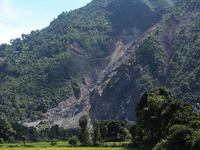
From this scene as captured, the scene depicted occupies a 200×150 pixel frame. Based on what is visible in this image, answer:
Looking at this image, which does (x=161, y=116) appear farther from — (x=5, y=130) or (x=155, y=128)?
(x=5, y=130)

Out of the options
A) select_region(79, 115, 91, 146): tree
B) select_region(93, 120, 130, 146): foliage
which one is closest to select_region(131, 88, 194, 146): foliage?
select_region(79, 115, 91, 146): tree

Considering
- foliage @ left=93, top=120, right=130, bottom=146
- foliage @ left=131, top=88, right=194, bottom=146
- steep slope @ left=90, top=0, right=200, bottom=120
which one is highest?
steep slope @ left=90, top=0, right=200, bottom=120

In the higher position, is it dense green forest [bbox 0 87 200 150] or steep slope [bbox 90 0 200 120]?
steep slope [bbox 90 0 200 120]

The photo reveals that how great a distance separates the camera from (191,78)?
138250 mm

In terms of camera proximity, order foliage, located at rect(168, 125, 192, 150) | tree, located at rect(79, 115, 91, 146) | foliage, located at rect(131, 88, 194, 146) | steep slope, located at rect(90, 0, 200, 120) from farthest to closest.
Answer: steep slope, located at rect(90, 0, 200, 120) → tree, located at rect(79, 115, 91, 146) → foliage, located at rect(131, 88, 194, 146) → foliage, located at rect(168, 125, 192, 150)

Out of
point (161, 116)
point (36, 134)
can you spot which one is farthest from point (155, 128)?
point (36, 134)

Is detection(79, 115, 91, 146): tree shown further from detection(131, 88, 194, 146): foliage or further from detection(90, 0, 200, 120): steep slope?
detection(90, 0, 200, 120): steep slope

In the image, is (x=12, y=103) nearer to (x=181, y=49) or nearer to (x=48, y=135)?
(x=48, y=135)

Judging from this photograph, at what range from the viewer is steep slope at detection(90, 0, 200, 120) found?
15688 cm

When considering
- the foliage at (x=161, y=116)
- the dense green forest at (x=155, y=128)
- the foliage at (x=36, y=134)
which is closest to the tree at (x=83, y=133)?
the dense green forest at (x=155, y=128)

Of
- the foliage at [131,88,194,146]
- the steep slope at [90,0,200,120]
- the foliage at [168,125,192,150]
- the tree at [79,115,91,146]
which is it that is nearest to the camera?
the foliage at [168,125,192,150]

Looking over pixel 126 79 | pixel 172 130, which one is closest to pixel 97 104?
pixel 126 79

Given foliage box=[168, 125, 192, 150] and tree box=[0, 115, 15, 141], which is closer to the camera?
foliage box=[168, 125, 192, 150]

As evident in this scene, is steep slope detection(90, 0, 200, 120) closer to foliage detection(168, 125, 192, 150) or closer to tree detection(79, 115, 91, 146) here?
tree detection(79, 115, 91, 146)
